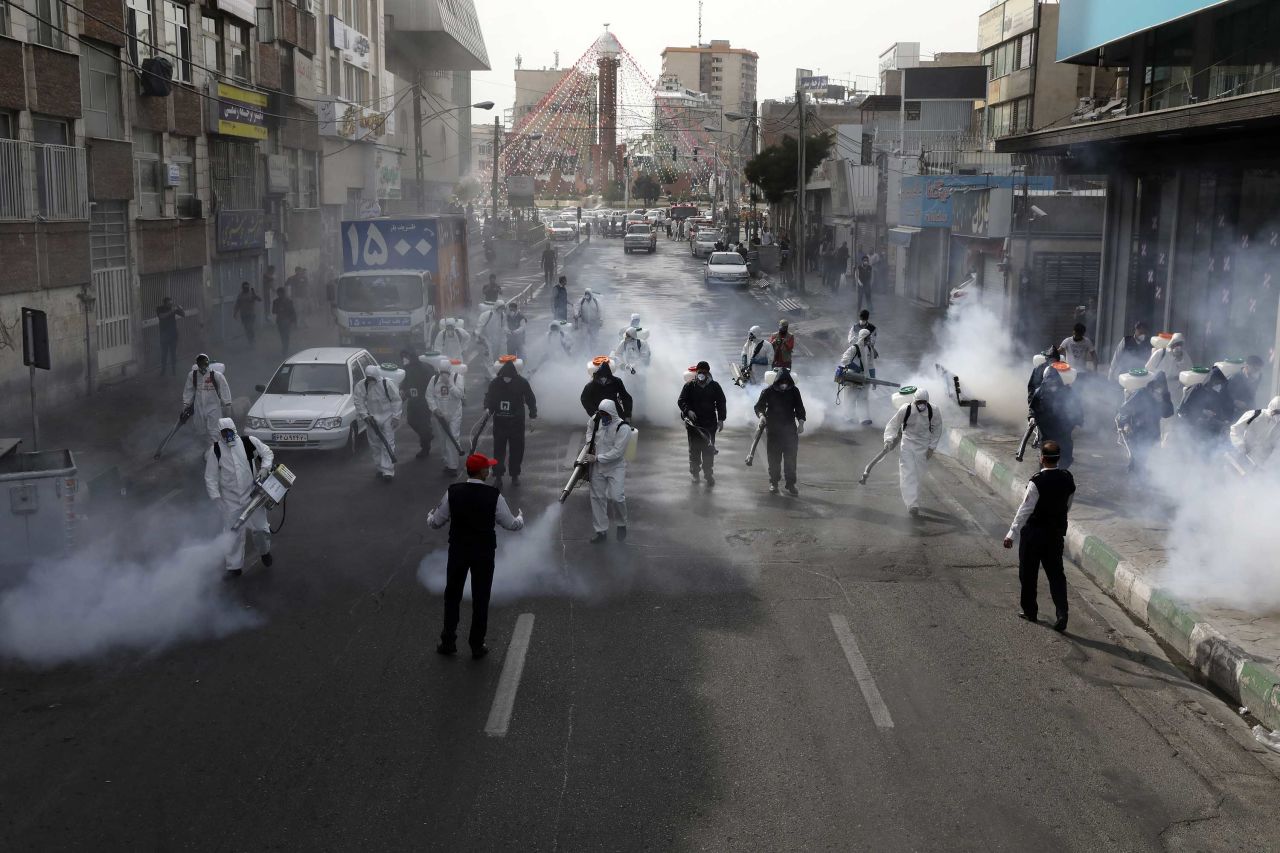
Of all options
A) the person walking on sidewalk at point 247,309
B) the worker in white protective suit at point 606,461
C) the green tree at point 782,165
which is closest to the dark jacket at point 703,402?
the worker in white protective suit at point 606,461

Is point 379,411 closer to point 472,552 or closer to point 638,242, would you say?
point 472,552

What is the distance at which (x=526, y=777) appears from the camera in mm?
6980

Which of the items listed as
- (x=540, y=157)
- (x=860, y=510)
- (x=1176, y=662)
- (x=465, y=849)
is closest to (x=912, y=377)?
(x=860, y=510)

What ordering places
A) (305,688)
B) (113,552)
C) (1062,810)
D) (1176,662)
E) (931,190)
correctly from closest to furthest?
1. (1062,810)
2. (305,688)
3. (1176,662)
4. (113,552)
5. (931,190)

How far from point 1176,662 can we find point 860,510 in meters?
4.91

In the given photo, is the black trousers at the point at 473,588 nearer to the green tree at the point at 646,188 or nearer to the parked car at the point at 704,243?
the parked car at the point at 704,243

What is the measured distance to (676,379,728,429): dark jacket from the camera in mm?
14750

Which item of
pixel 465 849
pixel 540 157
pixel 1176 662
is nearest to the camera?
pixel 465 849

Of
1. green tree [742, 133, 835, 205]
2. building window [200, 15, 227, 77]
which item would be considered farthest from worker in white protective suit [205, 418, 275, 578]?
green tree [742, 133, 835, 205]

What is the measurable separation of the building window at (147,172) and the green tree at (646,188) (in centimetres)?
13894

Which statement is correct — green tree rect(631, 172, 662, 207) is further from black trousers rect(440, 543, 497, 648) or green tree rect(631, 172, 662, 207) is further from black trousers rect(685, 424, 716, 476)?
black trousers rect(440, 543, 497, 648)

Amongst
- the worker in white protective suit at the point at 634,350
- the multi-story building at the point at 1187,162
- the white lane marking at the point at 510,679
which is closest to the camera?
the white lane marking at the point at 510,679

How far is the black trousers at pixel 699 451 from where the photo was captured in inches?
586

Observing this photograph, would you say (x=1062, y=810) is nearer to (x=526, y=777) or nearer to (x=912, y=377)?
(x=526, y=777)
